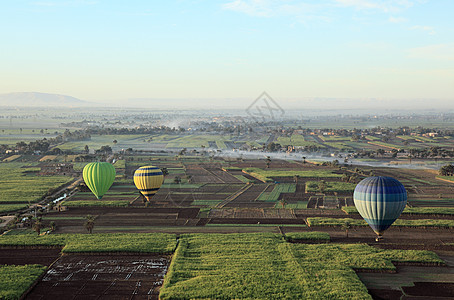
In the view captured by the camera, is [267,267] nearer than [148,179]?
Yes

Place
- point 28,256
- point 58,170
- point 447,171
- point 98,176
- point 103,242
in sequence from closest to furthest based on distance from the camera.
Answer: point 28,256, point 103,242, point 98,176, point 447,171, point 58,170

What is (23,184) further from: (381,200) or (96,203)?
(381,200)

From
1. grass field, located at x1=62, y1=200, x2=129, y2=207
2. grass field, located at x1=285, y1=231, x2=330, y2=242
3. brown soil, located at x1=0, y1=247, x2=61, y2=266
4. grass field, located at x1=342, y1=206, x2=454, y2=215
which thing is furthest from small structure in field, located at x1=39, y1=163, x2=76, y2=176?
grass field, located at x1=342, y1=206, x2=454, y2=215

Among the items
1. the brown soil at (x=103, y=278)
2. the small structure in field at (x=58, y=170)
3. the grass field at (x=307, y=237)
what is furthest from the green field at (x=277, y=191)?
the small structure in field at (x=58, y=170)

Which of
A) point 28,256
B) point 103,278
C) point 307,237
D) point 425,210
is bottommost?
point 28,256

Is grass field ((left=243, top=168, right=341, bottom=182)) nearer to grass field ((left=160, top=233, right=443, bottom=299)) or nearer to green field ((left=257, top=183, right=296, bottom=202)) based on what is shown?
green field ((left=257, top=183, right=296, bottom=202))

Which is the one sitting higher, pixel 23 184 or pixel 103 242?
pixel 103 242

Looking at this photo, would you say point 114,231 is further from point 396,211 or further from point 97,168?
point 396,211

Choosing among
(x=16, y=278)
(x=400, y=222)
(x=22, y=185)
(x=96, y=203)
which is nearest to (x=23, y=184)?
(x=22, y=185)

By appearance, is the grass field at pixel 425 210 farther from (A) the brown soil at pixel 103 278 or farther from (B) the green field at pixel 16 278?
(B) the green field at pixel 16 278
